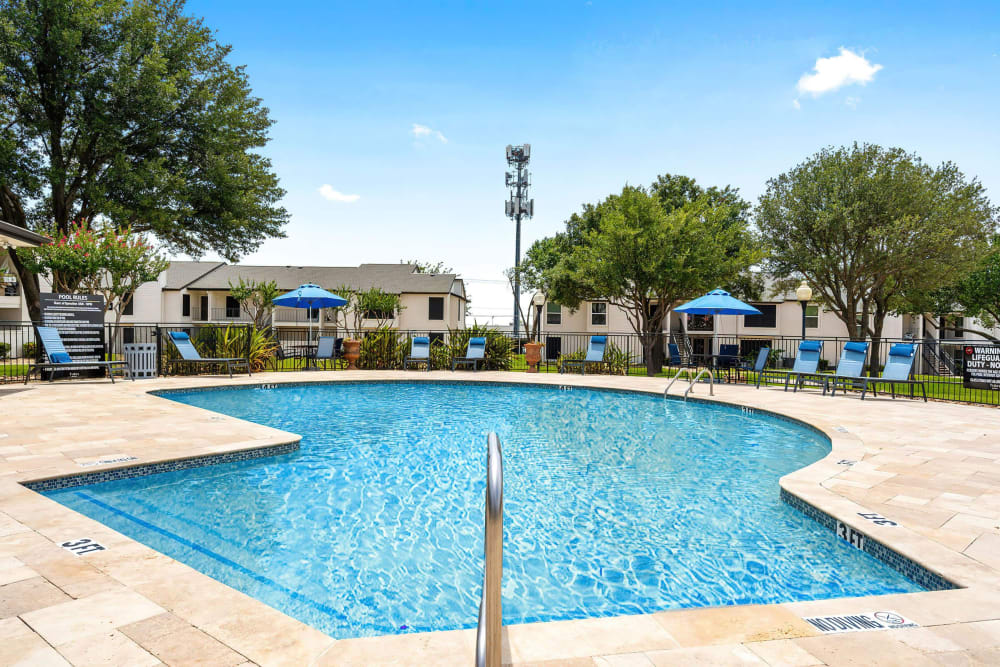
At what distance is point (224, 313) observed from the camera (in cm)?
3612

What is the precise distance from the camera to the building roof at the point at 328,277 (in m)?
35.6

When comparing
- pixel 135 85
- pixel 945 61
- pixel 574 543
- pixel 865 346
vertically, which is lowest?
pixel 574 543

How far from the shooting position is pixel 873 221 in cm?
1862

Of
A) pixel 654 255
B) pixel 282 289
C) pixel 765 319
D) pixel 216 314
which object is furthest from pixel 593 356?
pixel 216 314

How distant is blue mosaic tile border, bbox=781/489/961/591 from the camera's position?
280 centimetres

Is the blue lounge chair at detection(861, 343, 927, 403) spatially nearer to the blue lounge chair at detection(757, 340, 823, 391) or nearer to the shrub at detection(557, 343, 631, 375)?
the blue lounge chair at detection(757, 340, 823, 391)

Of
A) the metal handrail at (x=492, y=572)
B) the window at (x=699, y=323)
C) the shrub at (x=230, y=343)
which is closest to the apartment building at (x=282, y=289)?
the window at (x=699, y=323)

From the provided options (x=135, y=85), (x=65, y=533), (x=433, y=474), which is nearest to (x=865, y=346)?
(x=433, y=474)

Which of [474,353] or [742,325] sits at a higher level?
[742,325]

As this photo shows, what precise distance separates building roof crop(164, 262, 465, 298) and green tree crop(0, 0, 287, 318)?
15.8 metres

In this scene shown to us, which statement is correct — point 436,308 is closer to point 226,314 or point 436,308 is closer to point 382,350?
point 226,314

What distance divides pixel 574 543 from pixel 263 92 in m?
22.2

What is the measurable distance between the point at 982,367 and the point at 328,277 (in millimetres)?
34938

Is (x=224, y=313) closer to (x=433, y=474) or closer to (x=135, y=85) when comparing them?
(x=135, y=85)
